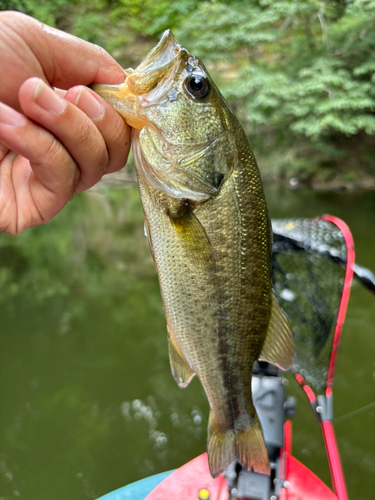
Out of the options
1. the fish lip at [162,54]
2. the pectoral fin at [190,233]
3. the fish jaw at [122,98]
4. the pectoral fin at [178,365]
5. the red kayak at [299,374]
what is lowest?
the red kayak at [299,374]

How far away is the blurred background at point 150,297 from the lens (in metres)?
3.41

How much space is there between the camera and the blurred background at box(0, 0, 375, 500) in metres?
3.41

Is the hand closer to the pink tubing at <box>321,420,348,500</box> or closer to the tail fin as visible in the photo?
the tail fin

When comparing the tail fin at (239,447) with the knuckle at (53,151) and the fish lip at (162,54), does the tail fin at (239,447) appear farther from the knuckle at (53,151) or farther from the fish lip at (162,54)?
the fish lip at (162,54)

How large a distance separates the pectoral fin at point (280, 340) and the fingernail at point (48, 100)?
1.04m

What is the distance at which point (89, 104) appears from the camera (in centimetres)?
108

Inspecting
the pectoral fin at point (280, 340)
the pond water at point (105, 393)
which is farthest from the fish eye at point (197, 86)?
the pond water at point (105, 393)

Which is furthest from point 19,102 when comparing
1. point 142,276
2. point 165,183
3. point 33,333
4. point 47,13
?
point 47,13

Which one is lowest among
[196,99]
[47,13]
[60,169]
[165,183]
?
[47,13]

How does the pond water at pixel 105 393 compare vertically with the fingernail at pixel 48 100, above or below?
below

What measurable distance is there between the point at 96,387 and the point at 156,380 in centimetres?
71

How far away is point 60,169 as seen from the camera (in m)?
1.12

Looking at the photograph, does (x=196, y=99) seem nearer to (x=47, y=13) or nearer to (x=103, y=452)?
(x=103, y=452)

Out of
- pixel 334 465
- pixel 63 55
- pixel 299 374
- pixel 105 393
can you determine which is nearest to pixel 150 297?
pixel 105 393
